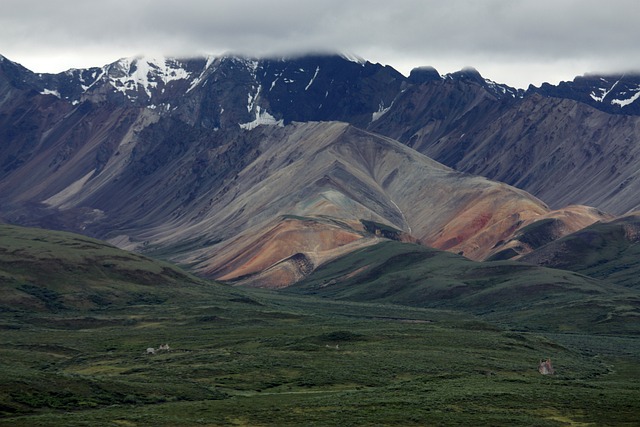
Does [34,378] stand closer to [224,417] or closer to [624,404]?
[224,417]

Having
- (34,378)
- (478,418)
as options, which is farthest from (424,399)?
(34,378)

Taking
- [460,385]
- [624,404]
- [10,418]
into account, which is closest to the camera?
[10,418]

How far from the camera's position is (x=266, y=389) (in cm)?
17400

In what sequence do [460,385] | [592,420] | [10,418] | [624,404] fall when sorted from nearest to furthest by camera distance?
[10,418], [592,420], [624,404], [460,385]

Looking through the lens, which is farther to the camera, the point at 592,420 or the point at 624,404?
the point at 624,404

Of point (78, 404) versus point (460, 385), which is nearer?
point (78, 404)

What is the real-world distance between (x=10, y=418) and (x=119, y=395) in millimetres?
23675

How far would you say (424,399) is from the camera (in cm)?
15262

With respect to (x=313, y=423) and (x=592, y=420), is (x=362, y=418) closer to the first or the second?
(x=313, y=423)

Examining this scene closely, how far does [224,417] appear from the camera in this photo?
139500mm

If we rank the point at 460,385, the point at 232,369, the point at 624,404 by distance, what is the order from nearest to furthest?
the point at 624,404, the point at 460,385, the point at 232,369

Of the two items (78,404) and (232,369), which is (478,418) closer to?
(78,404)

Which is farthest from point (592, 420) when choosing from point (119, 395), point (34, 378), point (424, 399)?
point (34, 378)

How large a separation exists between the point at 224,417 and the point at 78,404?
65.6ft
